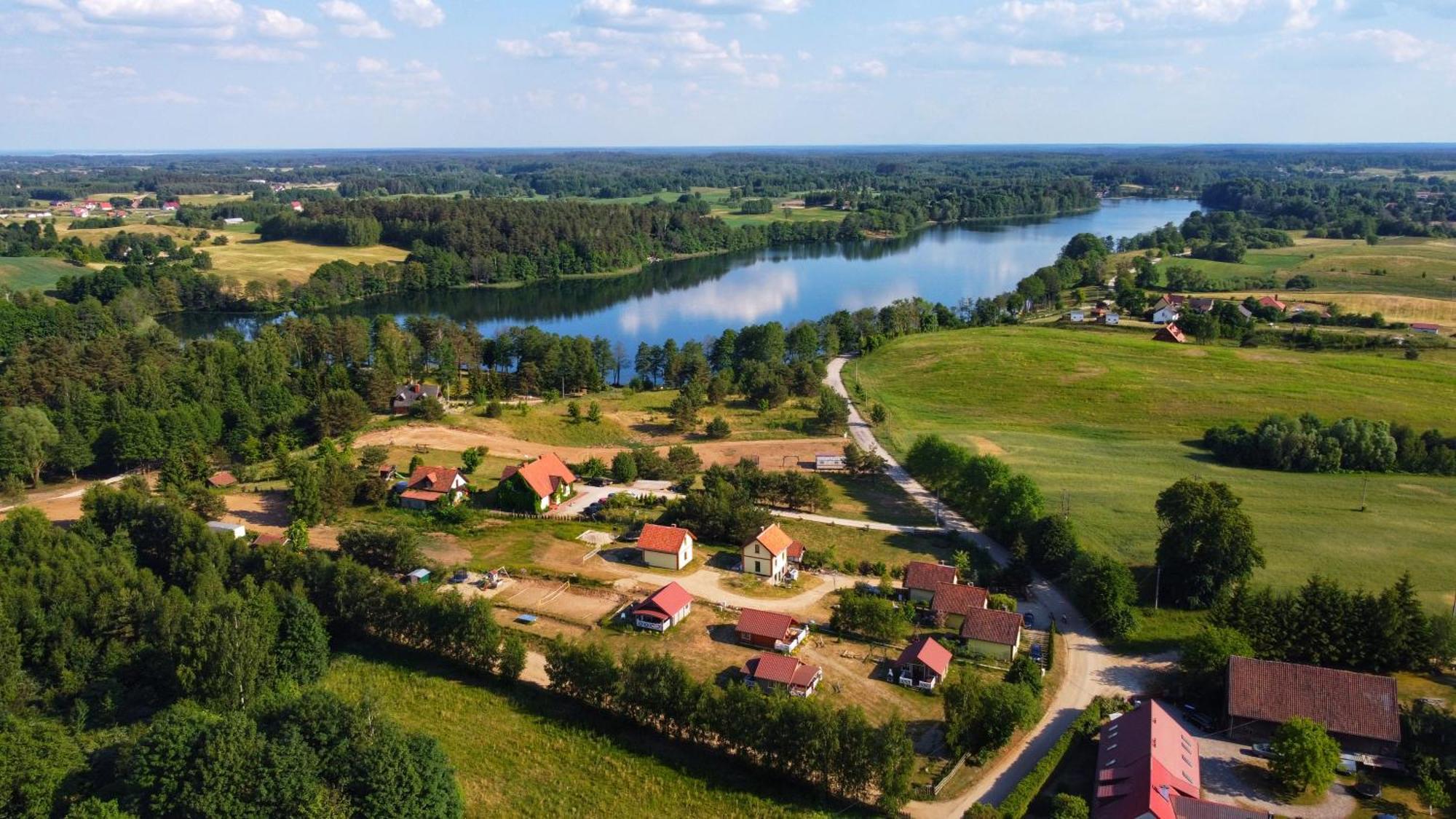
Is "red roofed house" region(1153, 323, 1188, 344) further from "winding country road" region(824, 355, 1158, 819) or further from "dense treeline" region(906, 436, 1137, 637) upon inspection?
"winding country road" region(824, 355, 1158, 819)

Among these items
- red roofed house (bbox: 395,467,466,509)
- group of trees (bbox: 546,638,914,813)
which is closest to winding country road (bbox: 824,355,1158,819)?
group of trees (bbox: 546,638,914,813)

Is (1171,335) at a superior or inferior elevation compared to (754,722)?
superior

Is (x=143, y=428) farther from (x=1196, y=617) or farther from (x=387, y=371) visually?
(x=1196, y=617)

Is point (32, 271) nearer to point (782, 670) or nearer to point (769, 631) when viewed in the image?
point (769, 631)

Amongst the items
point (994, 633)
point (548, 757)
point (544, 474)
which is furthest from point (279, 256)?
point (994, 633)

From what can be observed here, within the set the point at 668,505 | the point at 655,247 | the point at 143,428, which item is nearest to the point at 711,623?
the point at 668,505

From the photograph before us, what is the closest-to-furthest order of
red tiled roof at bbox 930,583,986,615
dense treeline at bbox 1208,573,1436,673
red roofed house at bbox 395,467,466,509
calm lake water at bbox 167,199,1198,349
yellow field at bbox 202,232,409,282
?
dense treeline at bbox 1208,573,1436,673, red tiled roof at bbox 930,583,986,615, red roofed house at bbox 395,467,466,509, calm lake water at bbox 167,199,1198,349, yellow field at bbox 202,232,409,282

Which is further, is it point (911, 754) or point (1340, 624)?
point (1340, 624)
